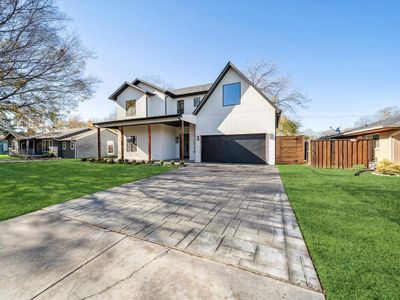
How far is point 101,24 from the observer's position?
373 inches

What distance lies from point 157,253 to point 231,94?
12601 millimetres

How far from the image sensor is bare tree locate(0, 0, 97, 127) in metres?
9.80

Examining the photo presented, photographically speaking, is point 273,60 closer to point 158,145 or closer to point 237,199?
point 158,145

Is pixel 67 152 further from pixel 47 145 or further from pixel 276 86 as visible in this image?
pixel 276 86

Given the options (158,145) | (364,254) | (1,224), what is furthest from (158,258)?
(158,145)

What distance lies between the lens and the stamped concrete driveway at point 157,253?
175 cm

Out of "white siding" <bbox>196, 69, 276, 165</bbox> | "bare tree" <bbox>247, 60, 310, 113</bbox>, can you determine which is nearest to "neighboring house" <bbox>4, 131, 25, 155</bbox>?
"white siding" <bbox>196, 69, 276, 165</bbox>

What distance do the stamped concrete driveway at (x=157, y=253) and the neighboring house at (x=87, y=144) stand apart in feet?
69.6

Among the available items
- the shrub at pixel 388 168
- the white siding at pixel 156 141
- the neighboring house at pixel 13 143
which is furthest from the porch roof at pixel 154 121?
the neighboring house at pixel 13 143

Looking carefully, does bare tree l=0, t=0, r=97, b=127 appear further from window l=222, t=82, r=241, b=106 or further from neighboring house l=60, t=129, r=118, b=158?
window l=222, t=82, r=241, b=106

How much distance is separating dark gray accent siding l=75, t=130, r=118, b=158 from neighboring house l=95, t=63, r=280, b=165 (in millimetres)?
7572

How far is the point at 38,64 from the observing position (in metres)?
10.8

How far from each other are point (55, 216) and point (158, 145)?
1245 cm

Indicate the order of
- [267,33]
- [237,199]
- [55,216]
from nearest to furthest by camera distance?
[55,216]
[237,199]
[267,33]
